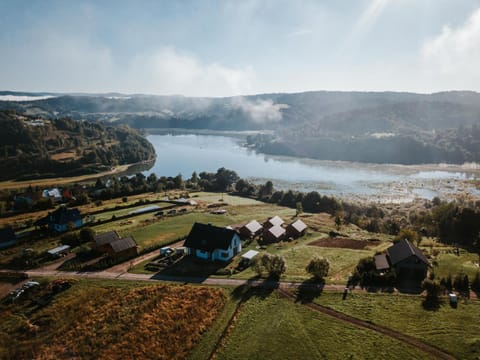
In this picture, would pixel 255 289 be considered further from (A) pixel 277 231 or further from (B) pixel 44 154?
(B) pixel 44 154

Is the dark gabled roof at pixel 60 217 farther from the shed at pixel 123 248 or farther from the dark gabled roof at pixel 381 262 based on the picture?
the dark gabled roof at pixel 381 262

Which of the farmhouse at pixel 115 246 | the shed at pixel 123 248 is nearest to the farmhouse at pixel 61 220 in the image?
the farmhouse at pixel 115 246

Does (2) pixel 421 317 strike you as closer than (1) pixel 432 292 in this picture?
Yes

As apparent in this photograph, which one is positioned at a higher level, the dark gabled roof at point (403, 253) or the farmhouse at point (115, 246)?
the dark gabled roof at point (403, 253)

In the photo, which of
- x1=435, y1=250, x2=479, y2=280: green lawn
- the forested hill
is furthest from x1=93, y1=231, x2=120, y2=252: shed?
the forested hill

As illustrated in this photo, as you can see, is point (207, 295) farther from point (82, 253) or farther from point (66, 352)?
point (82, 253)

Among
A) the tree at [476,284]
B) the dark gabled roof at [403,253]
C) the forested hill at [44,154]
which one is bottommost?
the forested hill at [44,154]

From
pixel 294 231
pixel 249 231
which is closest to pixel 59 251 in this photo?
pixel 249 231
